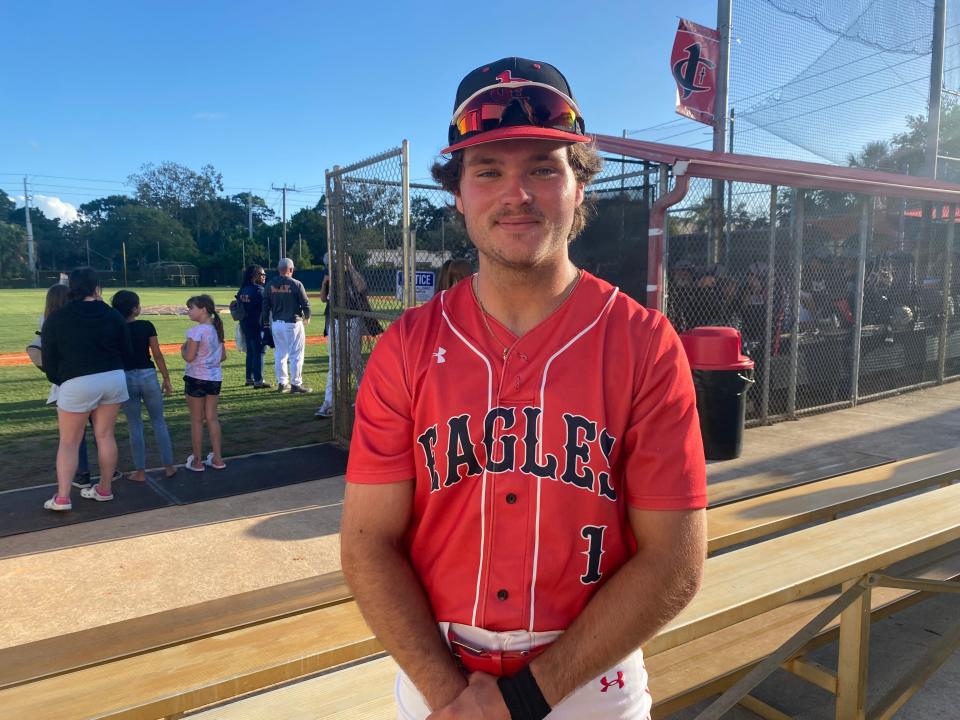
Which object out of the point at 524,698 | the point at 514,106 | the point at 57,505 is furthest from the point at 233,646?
the point at 57,505

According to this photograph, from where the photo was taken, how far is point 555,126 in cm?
150

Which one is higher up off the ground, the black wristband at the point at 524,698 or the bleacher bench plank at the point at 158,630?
the black wristband at the point at 524,698

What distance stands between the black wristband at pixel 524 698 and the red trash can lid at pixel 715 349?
538 cm

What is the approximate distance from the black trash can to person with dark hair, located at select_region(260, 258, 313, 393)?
222 inches

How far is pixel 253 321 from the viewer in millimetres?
10617

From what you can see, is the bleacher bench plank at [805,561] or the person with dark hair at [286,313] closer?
the bleacher bench plank at [805,561]

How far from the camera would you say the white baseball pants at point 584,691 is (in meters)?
1.44

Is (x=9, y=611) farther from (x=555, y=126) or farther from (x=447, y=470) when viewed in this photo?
(x=555, y=126)

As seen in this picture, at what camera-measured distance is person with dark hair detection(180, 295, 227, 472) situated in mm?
6070

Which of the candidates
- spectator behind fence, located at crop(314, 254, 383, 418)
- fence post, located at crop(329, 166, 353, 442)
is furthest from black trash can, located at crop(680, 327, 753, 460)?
fence post, located at crop(329, 166, 353, 442)

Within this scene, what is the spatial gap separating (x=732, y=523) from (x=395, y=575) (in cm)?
219

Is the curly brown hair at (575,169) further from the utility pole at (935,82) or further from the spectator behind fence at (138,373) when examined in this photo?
the utility pole at (935,82)

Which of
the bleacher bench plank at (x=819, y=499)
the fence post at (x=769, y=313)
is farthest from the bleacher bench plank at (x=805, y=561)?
the fence post at (x=769, y=313)

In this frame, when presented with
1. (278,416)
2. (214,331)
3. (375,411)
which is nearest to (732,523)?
(375,411)
